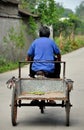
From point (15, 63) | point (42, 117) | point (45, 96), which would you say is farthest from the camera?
point (15, 63)

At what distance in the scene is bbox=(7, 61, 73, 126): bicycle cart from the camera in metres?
9.28

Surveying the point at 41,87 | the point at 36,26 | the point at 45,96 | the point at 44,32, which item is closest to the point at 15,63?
the point at 36,26

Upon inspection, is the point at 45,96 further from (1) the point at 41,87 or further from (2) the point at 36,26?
(2) the point at 36,26

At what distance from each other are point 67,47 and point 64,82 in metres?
30.4

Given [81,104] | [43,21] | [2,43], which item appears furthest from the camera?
[43,21]

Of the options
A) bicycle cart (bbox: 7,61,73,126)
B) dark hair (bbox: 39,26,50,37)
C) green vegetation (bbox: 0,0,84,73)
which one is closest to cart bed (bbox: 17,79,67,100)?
bicycle cart (bbox: 7,61,73,126)

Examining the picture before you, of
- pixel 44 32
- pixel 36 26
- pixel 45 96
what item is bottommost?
pixel 45 96

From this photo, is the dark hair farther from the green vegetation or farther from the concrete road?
the green vegetation

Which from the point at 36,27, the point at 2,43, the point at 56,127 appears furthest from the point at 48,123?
the point at 36,27

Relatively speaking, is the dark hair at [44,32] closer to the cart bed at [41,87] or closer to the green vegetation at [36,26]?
the cart bed at [41,87]

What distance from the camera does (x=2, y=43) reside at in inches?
1007

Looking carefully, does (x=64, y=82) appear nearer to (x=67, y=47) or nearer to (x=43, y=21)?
(x=43, y=21)

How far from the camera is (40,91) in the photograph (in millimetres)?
9930

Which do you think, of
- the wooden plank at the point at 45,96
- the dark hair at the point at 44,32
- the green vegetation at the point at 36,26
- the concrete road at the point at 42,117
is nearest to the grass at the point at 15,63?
the green vegetation at the point at 36,26
